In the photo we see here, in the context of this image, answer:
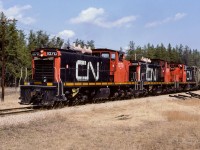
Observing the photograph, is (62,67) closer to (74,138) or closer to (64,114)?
(64,114)

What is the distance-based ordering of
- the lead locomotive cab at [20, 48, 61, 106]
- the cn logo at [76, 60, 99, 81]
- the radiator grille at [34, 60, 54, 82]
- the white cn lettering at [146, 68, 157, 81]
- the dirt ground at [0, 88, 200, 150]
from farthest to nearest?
the white cn lettering at [146, 68, 157, 81]
the cn logo at [76, 60, 99, 81]
the radiator grille at [34, 60, 54, 82]
the lead locomotive cab at [20, 48, 61, 106]
the dirt ground at [0, 88, 200, 150]

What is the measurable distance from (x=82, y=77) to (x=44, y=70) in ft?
8.72

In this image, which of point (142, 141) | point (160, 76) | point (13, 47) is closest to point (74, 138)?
point (142, 141)

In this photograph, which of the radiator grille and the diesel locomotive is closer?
the diesel locomotive

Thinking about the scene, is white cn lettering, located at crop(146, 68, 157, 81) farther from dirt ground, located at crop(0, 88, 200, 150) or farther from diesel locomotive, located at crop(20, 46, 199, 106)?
dirt ground, located at crop(0, 88, 200, 150)

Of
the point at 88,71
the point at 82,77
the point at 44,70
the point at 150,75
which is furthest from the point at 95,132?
the point at 150,75

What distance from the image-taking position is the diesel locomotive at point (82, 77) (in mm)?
19500

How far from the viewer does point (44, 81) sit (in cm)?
2002

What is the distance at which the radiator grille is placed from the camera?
2012 centimetres

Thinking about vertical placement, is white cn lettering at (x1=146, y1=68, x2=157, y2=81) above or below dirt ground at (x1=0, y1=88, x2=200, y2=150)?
above

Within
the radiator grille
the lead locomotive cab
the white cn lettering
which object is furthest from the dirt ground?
the white cn lettering

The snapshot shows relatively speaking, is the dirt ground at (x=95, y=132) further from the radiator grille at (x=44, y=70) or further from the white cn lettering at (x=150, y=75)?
the white cn lettering at (x=150, y=75)

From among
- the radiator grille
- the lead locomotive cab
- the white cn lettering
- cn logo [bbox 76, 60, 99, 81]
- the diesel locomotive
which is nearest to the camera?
the lead locomotive cab

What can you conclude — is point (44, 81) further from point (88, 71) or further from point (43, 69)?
point (88, 71)
